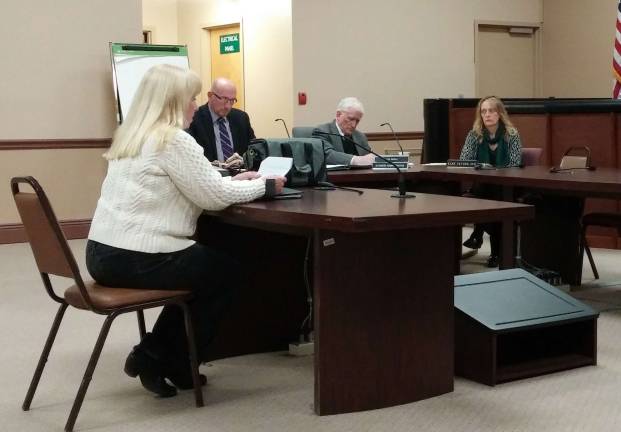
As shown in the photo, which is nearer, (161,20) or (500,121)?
(500,121)

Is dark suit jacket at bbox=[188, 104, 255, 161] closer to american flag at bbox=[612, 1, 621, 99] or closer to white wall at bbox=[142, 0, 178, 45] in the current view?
american flag at bbox=[612, 1, 621, 99]

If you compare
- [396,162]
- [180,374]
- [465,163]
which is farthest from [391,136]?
[180,374]

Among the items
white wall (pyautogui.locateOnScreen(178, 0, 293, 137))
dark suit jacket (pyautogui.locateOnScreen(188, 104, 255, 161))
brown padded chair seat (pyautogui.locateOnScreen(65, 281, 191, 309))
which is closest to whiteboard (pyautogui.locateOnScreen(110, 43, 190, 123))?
dark suit jacket (pyautogui.locateOnScreen(188, 104, 255, 161))

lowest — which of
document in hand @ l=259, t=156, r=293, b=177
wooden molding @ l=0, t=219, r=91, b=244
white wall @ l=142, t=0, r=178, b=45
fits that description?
wooden molding @ l=0, t=219, r=91, b=244

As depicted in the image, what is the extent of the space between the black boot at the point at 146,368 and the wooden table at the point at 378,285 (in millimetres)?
382

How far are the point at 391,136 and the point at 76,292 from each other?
630 centimetres

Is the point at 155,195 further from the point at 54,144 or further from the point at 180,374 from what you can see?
the point at 54,144

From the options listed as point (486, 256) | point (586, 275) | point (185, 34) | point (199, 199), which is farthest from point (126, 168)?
point (185, 34)

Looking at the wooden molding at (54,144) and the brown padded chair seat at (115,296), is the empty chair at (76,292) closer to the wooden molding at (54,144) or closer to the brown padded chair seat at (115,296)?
the brown padded chair seat at (115,296)

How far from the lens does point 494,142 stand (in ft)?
18.5

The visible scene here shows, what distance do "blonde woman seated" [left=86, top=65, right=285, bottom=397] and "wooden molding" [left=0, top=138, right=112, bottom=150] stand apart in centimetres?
440

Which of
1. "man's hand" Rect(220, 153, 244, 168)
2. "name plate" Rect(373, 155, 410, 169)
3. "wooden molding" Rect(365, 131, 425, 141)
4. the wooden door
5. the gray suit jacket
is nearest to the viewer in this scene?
"man's hand" Rect(220, 153, 244, 168)

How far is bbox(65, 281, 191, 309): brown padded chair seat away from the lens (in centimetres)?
270

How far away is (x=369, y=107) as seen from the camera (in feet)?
28.7
